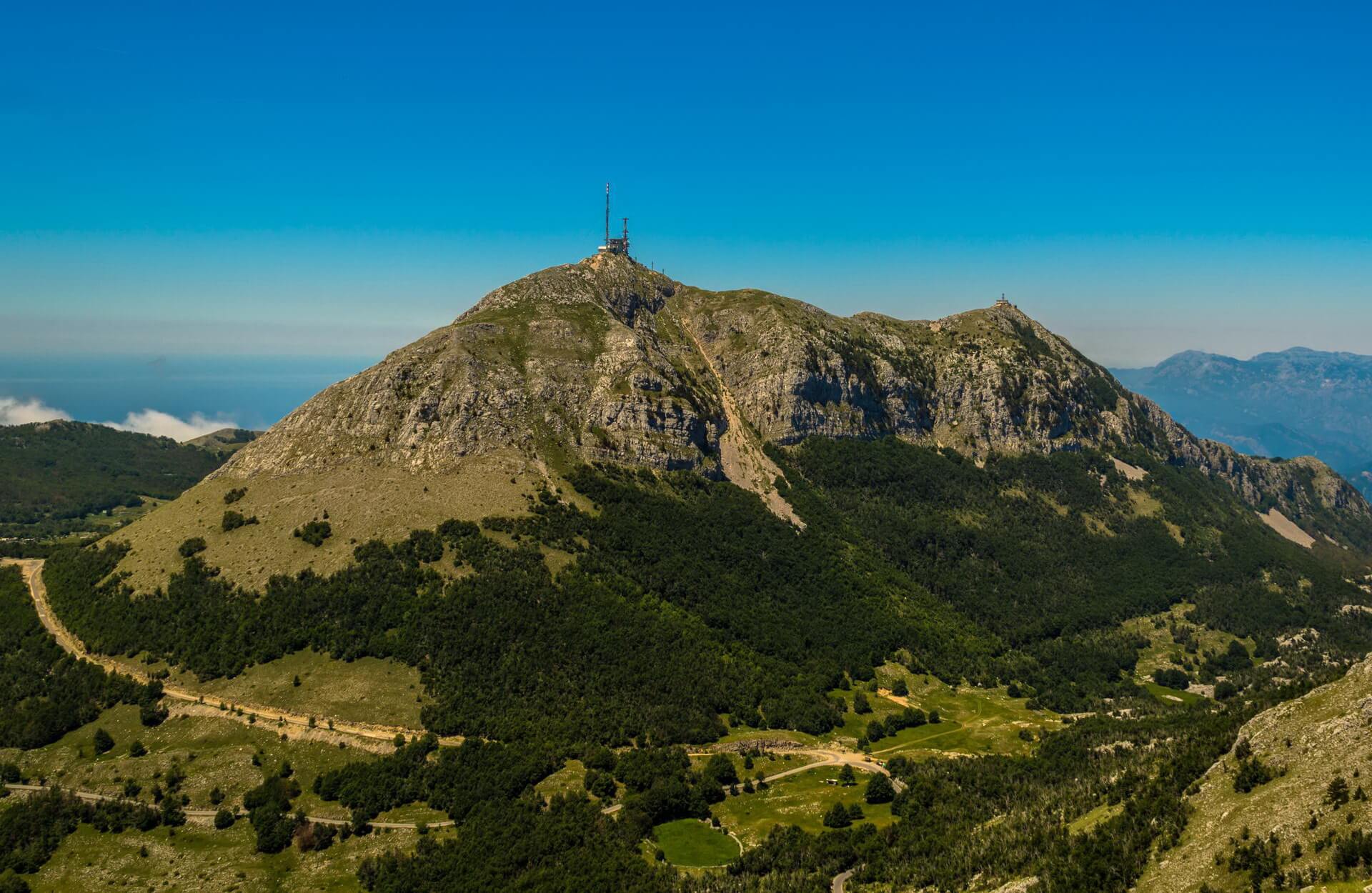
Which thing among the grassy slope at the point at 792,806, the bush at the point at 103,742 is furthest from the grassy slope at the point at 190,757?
the grassy slope at the point at 792,806

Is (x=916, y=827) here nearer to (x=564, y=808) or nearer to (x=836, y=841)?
(x=836, y=841)

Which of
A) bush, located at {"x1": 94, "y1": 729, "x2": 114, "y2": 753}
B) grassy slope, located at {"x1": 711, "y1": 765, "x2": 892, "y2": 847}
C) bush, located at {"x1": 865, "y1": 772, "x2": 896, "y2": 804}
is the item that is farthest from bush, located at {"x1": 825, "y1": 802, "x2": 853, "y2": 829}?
bush, located at {"x1": 94, "y1": 729, "x2": 114, "y2": 753}

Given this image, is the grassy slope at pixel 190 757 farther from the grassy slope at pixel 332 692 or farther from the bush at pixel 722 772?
the bush at pixel 722 772

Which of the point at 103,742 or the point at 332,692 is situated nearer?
the point at 103,742

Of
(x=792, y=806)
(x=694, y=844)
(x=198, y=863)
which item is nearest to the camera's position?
(x=198, y=863)

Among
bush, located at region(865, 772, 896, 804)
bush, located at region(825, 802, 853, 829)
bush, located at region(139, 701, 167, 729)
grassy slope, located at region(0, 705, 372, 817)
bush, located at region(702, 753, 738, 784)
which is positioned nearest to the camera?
bush, located at region(825, 802, 853, 829)

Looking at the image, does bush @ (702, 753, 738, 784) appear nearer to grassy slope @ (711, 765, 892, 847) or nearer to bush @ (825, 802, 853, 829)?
grassy slope @ (711, 765, 892, 847)

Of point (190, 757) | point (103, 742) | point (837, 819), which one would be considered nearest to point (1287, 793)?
point (837, 819)

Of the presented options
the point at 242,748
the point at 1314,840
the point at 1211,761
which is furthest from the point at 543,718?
the point at 1314,840

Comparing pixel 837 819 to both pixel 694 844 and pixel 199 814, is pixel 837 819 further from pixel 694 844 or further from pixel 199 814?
pixel 199 814
